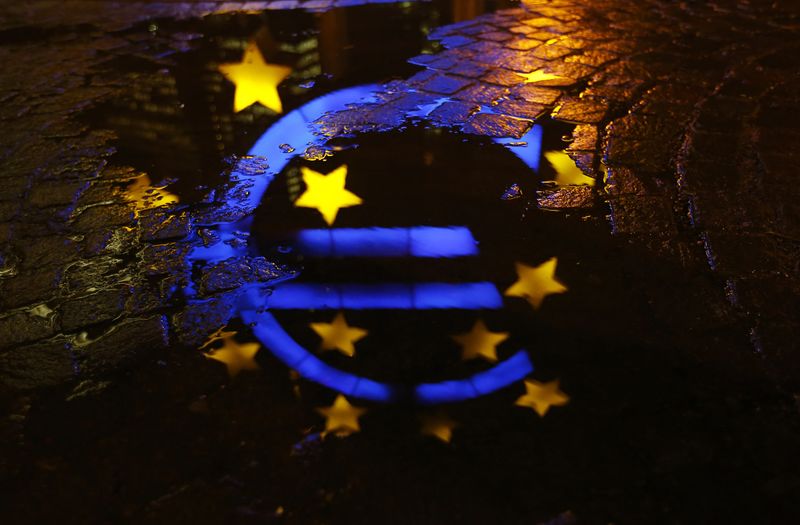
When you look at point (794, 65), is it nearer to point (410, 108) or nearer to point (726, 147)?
point (726, 147)

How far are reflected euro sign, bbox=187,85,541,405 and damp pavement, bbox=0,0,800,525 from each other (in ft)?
0.05

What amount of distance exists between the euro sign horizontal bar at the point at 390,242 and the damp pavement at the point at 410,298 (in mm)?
19

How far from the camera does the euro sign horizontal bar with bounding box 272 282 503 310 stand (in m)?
2.65

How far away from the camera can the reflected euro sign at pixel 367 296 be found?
7.28ft

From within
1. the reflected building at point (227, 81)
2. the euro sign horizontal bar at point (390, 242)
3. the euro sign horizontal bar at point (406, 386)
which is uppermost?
the reflected building at point (227, 81)

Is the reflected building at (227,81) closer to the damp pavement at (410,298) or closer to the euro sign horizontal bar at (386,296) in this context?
the damp pavement at (410,298)

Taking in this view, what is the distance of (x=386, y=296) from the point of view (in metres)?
2.72

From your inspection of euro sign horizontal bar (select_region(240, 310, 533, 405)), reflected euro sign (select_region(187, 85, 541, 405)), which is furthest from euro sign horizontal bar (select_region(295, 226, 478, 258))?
euro sign horizontal bar (select_region(240, 310, 533, 405))

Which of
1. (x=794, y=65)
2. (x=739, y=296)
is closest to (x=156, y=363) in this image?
(x=739, y=296)

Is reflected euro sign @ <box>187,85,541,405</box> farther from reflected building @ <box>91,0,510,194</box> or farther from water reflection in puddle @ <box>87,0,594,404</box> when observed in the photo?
reflected building @ <box>91,0,510,194</box>

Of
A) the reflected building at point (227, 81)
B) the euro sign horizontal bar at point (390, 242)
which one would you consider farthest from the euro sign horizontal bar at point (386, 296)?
the reflected building at point (227, 81)

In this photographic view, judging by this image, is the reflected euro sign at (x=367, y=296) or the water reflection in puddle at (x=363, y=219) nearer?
the reflected euro sign at (x=367, y=296)

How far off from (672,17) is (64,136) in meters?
7.07

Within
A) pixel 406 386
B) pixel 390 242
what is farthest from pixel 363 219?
pixel 406 386
